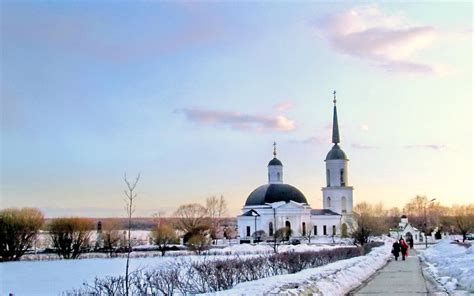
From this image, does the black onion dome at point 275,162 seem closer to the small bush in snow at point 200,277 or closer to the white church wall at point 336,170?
the white church wall at point 336,170

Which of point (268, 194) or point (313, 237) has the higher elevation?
point (268, 194)

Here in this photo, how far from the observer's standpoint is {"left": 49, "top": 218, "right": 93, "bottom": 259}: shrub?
62.4m

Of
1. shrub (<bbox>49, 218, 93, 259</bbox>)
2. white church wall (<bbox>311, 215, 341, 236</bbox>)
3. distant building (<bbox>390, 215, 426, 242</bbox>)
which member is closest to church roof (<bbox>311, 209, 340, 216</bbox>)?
white church wall (<bbox>311, 215, 341, 236</bbox>)

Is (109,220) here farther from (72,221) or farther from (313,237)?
(313,237)

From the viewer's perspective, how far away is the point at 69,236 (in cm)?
6388

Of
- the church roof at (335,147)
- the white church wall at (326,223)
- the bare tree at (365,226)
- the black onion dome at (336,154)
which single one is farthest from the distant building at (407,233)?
the church roof at (335,147)

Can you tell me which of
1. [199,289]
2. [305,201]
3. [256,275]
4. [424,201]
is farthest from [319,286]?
[424,201]

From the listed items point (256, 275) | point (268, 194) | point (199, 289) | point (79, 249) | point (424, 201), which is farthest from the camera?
point (424, 201)

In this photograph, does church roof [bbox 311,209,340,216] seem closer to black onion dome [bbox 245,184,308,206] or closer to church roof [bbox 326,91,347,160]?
black onion dome [bbox 245,184,308,206]

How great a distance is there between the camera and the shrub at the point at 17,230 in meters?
59.3

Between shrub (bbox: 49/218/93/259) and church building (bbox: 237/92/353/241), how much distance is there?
99.7ft

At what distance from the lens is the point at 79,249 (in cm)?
6378

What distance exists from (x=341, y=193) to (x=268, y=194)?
11.8m

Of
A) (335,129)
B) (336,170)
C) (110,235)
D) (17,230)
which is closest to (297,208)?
(336,170)
